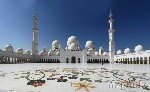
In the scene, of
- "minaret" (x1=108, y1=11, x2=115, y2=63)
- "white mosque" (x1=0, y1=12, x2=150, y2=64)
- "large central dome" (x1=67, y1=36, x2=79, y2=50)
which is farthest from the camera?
"large central dome" (x1=67, y1=36, x2=79, y2=50)

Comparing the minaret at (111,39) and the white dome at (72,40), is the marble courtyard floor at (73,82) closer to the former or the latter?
the minaret at (111,39)

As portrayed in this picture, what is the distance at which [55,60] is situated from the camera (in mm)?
35625

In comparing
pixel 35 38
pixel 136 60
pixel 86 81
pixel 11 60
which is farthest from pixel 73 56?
pixel 86 81

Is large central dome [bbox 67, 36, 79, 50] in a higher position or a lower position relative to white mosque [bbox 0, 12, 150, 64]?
higher

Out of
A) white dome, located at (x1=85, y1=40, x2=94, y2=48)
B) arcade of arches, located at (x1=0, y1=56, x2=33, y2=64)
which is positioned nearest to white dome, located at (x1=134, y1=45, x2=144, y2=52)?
white dome, located at (x1=85, y1=40, x2=94, y2=48)

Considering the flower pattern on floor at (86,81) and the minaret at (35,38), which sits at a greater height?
the minaret at (35,38)

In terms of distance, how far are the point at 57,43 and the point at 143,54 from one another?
22585mm

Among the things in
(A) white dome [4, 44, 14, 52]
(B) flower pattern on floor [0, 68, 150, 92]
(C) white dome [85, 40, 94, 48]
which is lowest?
(B) flower pattern on floor [0, 68, 150, 92]

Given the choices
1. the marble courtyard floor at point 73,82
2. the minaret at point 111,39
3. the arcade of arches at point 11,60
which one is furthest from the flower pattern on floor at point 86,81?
the minaret at point 111,39

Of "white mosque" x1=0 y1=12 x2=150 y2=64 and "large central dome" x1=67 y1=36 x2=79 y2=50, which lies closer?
"white mosque" x1=0 y1=12 x2=150 y2=64

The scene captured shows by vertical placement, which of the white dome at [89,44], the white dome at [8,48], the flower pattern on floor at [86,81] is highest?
the white dome at [89,44]

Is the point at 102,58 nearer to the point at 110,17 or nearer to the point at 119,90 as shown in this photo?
the point at 110,17

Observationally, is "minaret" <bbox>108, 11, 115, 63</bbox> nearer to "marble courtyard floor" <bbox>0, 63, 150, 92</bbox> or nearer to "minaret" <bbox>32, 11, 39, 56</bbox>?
"minaret" <bbox>32, 11, 39, 56</bbox>

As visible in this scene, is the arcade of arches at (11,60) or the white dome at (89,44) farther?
the white dome at (89,44)
